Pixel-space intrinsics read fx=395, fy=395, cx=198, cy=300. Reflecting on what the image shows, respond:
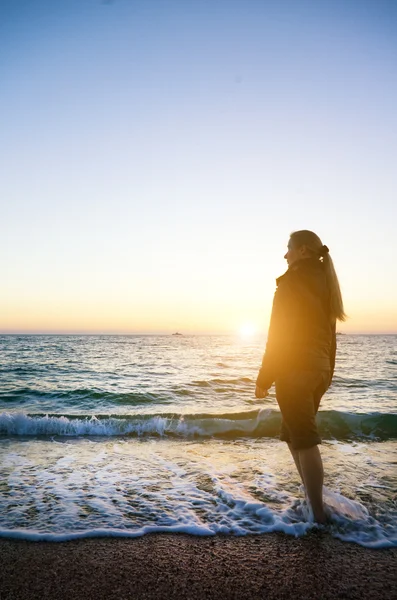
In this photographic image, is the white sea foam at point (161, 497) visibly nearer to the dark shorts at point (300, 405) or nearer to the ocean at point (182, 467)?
the ocean at point (182, 467)

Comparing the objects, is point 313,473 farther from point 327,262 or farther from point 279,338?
point 327,262

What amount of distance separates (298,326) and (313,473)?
1.26 m

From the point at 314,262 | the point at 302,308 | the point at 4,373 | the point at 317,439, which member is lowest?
the point at 4,373

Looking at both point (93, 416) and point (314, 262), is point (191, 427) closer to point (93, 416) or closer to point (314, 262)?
point (93, 416)

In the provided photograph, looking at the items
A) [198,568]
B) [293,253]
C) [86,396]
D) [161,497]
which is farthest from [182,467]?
[86,396]

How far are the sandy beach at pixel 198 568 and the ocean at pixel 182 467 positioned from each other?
0.20 m

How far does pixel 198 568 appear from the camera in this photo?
9.30 feet

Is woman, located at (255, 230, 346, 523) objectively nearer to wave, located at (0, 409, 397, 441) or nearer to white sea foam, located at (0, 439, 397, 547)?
white sea foam, located at (0, 439, 397, 547)

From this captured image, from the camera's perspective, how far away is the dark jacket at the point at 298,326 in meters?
3.41

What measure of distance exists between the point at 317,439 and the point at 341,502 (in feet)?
3.87

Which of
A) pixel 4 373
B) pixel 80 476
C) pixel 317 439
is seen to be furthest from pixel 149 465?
pixel 4 373

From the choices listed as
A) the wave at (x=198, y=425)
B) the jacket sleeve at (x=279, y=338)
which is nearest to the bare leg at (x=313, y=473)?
the jacket sleeve at (x=279, y=338)

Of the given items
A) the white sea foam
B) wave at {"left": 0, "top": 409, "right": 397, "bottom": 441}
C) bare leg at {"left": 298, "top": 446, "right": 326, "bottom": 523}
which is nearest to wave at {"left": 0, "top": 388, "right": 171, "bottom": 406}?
wave at {"left": 0, "top": 409, "right": 397, "bottom": 441}

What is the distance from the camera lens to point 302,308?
341 centimetres
